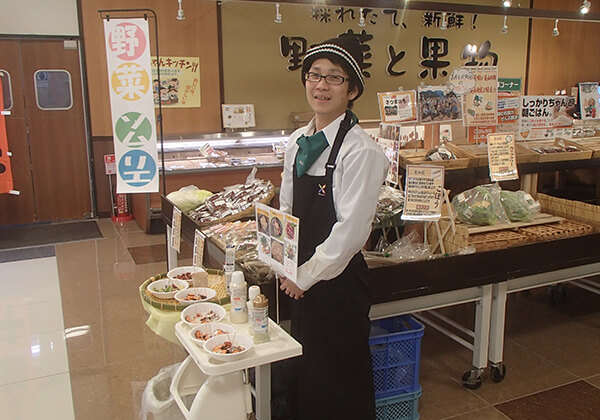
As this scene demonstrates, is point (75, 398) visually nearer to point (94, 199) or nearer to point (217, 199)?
point (217, 199)

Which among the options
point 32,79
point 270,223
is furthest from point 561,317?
point 32,79

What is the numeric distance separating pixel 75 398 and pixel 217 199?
1545 millimetres

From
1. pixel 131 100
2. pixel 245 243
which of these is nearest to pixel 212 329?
pixel 245 243

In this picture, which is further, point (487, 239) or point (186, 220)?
point (186, 220)

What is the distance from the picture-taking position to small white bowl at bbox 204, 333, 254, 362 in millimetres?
1863

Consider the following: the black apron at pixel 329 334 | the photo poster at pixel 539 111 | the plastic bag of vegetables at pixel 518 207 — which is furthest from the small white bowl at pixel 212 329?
the photo poster at pixel 539 111

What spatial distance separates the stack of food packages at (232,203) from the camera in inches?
143

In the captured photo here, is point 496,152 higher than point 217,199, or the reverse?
point 496,152

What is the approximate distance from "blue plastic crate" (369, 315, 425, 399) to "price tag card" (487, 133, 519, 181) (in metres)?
1.42

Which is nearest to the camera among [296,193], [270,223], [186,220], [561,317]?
[270,223]

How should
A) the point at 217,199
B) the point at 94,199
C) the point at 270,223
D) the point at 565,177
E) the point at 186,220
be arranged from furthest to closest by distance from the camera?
the point at 94,199 → the point at 565,177 → the point at 217,199 → the point at 186,220 → the point at 270,223

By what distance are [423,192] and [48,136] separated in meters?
6.18

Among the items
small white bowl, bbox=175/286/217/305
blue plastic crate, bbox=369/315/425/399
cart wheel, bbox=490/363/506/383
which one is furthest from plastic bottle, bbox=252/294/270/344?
cart wheel, bbox=490/363/506/383

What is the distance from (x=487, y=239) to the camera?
10.8 feet
